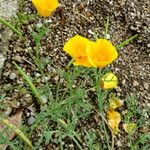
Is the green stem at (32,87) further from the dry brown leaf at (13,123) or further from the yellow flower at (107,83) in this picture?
the yellow flower at (107,83)

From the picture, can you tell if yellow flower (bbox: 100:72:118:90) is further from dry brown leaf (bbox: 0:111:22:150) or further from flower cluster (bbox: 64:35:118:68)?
dry brown leaf (bbox: 0:111:22:150)

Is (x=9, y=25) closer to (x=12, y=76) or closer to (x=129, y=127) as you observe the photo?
(x=12, y=76)

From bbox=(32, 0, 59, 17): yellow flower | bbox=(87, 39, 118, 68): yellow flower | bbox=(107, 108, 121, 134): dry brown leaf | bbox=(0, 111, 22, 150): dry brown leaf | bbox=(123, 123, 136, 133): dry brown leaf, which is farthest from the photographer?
bbox=(107, 108, 121, 134): dry brown leaf

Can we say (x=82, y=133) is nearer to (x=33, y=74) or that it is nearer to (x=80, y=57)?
(x=33, y=74)

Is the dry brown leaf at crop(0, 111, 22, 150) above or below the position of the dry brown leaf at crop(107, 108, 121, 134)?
above

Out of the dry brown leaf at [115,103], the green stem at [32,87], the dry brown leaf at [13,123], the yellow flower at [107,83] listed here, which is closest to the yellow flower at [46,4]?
the green stem at [32,87]

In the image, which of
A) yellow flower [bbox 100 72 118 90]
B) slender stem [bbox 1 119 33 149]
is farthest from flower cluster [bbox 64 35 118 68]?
slender stem [bbox 1 119 33 149]

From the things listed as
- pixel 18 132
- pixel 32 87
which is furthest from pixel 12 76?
pixel 18 132
